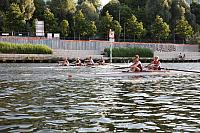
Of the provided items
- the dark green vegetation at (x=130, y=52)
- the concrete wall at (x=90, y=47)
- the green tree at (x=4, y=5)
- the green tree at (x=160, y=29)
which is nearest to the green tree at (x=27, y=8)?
the green tree at (x=4, y=5)

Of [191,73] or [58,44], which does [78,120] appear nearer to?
[191,73]

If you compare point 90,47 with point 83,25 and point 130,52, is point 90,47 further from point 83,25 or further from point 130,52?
point 130,52

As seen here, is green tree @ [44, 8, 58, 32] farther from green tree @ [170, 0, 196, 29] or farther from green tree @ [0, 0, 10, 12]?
green tree @ [170, 0, 196, 29]

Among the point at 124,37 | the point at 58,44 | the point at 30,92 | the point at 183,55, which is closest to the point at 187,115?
the point at 30,92

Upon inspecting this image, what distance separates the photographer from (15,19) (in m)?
89.2

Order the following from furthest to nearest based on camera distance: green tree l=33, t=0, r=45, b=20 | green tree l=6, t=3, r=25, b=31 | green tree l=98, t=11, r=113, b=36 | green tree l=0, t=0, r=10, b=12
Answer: green tree l=98, t=11, r=113, b=36 → green tree l=33, t=0, r=45, b=20 → green tree l=0, t=0, r=10, b=12 → green tree l=6, t=3, r=25, b=31

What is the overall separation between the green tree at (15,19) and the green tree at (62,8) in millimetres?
14694

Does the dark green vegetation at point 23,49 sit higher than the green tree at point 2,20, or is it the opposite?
the green tree at point 2,20

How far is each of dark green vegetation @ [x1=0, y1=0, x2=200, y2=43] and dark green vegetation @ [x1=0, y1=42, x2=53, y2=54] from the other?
9.58 meters

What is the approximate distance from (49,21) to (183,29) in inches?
1400

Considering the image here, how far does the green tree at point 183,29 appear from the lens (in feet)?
355

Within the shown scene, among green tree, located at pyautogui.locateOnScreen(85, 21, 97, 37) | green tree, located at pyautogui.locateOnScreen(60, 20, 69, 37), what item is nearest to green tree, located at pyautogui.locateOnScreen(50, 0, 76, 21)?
green tree, located at pyautogui.locateOnScreen(60, 20, 69, 37)

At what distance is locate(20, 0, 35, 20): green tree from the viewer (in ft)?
303

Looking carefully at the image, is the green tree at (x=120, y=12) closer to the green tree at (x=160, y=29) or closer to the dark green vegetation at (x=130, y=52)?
the green tree at (x=160, y=29)
